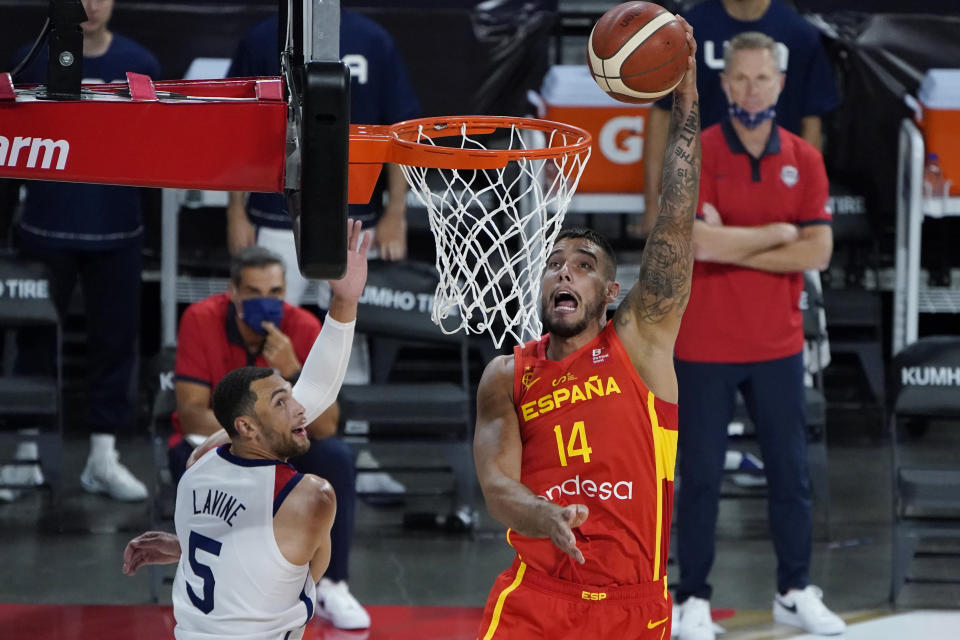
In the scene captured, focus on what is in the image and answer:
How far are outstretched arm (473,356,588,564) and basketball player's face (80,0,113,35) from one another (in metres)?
3.73

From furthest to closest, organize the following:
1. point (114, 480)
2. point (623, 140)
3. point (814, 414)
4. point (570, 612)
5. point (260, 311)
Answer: point (623, 140) → point (114, 480) → point (814, 414) → point (260, 311) → point (570, 612)

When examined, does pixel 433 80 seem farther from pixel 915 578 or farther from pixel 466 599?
pixel 915 578

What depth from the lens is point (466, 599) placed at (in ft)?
20.7

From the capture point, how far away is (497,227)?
6.45m

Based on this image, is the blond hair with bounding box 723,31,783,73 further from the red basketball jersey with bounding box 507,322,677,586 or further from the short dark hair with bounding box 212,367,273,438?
the short dark hair with bounding box 212,367,273,438

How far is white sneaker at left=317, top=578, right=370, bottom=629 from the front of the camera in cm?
591

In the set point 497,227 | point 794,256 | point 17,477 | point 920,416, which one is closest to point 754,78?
point 794,256

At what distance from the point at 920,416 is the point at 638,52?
311 centimetres

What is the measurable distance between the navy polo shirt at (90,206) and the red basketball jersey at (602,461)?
149 inches

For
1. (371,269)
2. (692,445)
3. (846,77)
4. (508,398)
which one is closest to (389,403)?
(371,269)

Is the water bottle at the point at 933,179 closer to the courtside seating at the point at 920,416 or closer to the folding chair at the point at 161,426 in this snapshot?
the courtside seating at the point at 920,416

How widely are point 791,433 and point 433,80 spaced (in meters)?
3.43

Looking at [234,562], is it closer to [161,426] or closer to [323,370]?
[323,370]

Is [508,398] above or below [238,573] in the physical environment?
above
